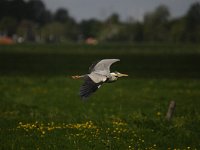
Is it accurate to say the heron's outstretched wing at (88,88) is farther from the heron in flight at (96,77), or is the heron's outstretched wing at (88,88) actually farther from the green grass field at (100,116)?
the green grass field at (100,116)

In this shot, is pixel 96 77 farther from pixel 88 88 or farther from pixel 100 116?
Result: pixel 100 116

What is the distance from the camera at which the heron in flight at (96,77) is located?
43.4 ft

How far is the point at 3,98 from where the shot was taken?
112ft

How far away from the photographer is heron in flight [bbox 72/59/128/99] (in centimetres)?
1323

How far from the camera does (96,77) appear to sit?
1398cm

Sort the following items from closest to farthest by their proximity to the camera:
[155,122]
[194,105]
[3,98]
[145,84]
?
[155,122], [194,105], [3,98], [145,84]

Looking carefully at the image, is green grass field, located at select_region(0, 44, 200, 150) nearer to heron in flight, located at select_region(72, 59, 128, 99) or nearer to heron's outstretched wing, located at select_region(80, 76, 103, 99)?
heron in flight, located at select_region(72, 59, 128, 99)

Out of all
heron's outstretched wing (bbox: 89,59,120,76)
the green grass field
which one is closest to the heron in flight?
heron's outstretched wing (bbox: 89,59,120,76)

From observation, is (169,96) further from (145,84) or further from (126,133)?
(126,133)

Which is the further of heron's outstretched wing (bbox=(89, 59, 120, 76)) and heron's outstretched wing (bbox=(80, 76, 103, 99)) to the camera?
heron's outstretched wing (bbox=(89, 59, 120, 76))

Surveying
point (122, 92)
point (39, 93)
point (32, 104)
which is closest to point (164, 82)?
point (122, 92)

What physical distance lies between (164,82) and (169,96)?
10449mm

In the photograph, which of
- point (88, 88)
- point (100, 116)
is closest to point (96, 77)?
point (88, 88)

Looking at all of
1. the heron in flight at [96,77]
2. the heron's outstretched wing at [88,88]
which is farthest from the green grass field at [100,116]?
the heron's outstretched wing at [88,88]
